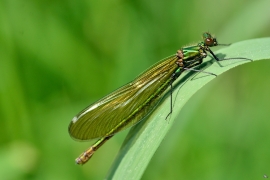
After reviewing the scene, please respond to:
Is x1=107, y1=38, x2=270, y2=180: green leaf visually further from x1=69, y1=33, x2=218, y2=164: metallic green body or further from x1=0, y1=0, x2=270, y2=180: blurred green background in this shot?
x1=0, y1=0, x2=270, y2=180: blurred green background

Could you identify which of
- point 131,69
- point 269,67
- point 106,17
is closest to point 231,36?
point 269,67

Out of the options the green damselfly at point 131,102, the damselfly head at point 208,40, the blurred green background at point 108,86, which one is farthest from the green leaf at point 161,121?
the blurred green background at point 108,86

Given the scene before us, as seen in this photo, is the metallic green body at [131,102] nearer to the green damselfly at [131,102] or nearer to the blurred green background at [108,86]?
the green damselfly at [131,102]

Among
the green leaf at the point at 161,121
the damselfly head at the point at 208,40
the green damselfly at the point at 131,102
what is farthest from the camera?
the damselfly head at the point at 208,40

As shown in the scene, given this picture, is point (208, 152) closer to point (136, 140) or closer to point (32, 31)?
point (136, 140)

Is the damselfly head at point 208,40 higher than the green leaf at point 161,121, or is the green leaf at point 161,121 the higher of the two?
the damselfly head at point 208,40

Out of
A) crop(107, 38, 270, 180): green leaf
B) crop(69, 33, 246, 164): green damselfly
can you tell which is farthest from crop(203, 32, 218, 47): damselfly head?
crop(107, 38, 270, 180): green leaf

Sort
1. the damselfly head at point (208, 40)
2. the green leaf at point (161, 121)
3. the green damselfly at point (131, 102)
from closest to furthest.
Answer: the green leaf at point (161, 121) → the green damselfly at point (131, 102) → the damselfly head at point (208, 40)
